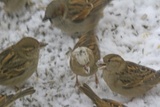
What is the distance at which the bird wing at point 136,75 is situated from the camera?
16.3 feet

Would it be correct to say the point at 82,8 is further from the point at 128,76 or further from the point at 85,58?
the point at 128,76

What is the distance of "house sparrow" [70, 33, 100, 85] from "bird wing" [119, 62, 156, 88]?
311 mm

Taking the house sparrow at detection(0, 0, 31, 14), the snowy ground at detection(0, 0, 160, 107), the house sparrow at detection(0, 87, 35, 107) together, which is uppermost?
the house sparrow at detection(0, 0, 31, 14)

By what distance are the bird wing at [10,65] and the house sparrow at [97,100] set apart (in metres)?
0.64

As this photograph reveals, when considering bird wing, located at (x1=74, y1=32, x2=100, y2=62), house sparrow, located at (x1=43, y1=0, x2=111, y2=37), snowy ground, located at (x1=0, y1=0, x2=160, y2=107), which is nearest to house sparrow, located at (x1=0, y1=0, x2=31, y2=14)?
snowy ground, located at (x1=0, y1=0, x2=160, y2=107)

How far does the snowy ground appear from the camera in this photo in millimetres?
5172

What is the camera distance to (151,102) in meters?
→ 5.04

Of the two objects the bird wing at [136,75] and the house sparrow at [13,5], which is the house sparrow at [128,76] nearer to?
the bird wing at [136,75]

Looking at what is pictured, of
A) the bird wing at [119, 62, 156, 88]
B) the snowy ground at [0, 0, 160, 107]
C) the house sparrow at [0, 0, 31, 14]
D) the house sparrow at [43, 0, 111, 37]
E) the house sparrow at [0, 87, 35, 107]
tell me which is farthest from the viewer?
the house sparrow at [0, 0, 31, 14]

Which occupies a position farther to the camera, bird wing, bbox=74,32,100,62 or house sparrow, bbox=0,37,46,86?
bird wing, bbox=74,32,100,62

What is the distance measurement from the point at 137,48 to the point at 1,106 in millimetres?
1703

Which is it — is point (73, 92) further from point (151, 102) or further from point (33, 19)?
point (33, 19)

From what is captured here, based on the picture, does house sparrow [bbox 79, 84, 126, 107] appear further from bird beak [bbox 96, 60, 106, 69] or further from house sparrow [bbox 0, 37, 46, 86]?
house sparrow [bbox 0, 37, 46, 86]

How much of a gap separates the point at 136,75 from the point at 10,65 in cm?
124
